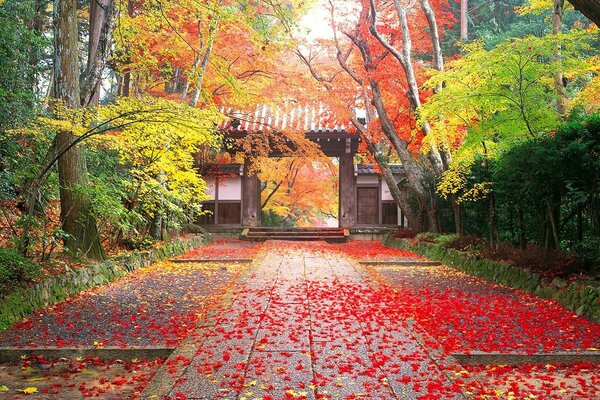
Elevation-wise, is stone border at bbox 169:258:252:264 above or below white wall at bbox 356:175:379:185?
below

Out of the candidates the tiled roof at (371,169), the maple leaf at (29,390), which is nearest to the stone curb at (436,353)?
the maple leaf at (29,390)

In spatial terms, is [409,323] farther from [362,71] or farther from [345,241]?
[345,241]

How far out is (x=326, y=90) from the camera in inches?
623

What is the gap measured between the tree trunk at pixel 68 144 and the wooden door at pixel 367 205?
1287 centimetres

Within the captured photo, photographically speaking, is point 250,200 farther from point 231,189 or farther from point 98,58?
point 98,58

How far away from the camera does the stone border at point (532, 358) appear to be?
4.41 m

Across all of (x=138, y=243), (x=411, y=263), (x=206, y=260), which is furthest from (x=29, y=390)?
(x=411, y=263)

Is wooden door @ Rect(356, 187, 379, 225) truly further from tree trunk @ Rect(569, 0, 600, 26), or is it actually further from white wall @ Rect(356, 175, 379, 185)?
tree trunk @ Rect(569, 0, 600, 26)

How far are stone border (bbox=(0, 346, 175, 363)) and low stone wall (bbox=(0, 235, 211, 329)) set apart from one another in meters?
1.05

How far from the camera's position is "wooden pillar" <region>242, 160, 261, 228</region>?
19469 mm

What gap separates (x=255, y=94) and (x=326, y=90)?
249cm

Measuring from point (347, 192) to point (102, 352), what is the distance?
15387 mm

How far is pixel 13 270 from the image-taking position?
5906 mm

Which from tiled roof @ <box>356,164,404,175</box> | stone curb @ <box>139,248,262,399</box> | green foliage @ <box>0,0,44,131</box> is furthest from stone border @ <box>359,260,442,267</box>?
tiled roof @ <box>356,164,404,175</box>
